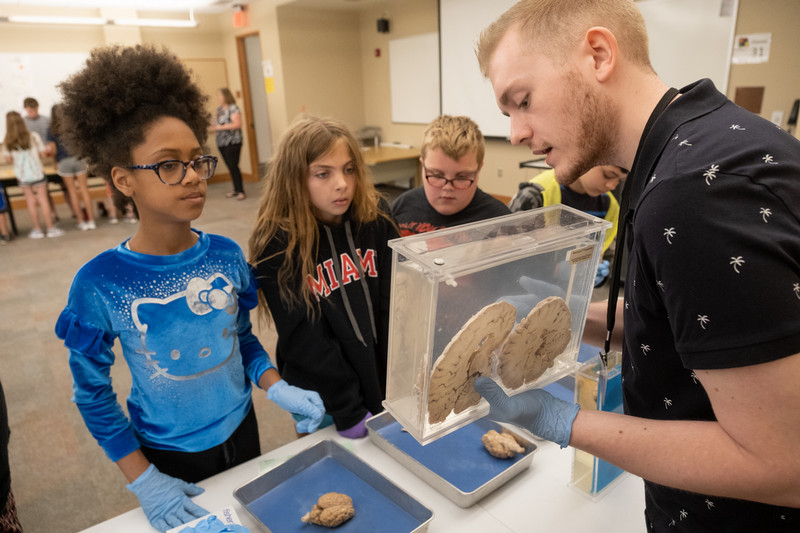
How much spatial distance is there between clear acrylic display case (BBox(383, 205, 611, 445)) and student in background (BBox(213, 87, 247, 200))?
714 centimetres

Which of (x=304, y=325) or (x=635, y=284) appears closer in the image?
(x=635, y=284)

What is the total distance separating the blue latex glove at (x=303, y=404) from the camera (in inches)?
44.9

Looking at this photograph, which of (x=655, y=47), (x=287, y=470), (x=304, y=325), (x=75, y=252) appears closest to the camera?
(x=287, y=470)

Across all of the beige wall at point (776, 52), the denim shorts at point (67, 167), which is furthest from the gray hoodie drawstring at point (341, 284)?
the denim shorts at point (67, 167)

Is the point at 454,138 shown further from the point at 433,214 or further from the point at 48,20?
the point at 48,20

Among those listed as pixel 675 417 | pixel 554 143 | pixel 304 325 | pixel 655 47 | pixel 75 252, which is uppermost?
pixel 655 47

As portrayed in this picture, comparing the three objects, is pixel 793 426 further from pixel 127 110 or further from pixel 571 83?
pixel 127 110

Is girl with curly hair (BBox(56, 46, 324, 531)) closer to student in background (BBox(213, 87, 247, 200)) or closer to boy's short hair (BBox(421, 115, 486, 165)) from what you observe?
boy's short hair (BBox(421, 115, 486, 165))

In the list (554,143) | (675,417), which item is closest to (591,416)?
(675,417)

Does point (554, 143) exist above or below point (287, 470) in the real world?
above

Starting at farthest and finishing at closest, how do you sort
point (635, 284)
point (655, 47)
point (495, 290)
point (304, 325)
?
point (655, 47)
point (304, 325)
point (495, 290)
point (635, 284)

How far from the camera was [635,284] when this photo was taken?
0.66 meters

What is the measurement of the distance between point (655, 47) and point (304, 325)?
456 centimetres

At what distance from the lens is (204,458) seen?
1.22 metres
